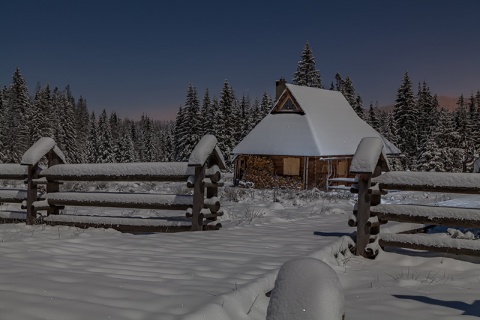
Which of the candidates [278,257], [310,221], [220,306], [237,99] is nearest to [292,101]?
[310,221]

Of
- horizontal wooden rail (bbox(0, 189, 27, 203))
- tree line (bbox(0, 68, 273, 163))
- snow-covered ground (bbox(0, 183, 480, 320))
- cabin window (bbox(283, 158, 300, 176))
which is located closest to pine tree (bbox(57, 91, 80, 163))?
tree line (bbox(0, 68, 273, 163))

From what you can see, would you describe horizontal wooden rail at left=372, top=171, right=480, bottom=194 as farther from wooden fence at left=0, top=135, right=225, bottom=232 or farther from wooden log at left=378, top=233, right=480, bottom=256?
wooden fence at left=0, top=135, right=225, bottom=232

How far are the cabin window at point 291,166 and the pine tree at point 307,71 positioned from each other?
22.2 m

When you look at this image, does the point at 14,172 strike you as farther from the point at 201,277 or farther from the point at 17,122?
the point at 17,122

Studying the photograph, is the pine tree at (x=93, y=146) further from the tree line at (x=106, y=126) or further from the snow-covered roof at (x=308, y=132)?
the snow-covered roof at (x=308, y=132)

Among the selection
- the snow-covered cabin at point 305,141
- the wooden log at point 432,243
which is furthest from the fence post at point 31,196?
the snow-covered cabin at point 305,141

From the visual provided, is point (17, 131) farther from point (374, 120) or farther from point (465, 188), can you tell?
point (465, 188)

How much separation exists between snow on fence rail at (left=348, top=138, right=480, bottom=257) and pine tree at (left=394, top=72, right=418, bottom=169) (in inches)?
1963

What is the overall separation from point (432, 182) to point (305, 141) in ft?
66.4

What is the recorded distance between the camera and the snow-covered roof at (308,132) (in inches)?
1020

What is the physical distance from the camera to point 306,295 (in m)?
1.80

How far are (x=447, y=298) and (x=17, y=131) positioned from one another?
206 feet

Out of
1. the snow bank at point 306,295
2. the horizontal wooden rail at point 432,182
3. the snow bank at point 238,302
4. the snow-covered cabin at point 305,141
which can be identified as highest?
the snow-covered cabin at point 305,141

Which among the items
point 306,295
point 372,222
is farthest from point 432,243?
point 306,295
